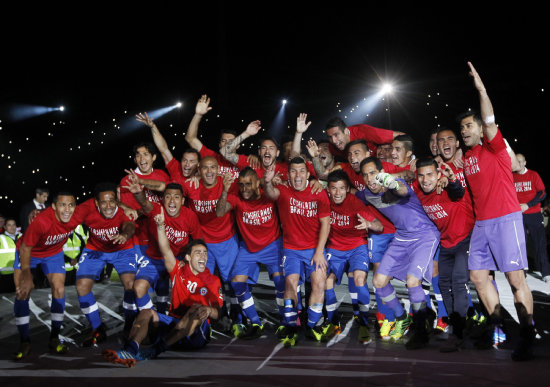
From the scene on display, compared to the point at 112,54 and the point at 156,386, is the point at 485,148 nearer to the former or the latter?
the point at 156,386

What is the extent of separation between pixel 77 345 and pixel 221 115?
34.0 ft

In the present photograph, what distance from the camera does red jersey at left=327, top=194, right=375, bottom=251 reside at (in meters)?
6.04

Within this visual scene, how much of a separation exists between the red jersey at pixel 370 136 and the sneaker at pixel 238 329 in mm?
2655

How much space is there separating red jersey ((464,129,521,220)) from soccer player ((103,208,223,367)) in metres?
2.79

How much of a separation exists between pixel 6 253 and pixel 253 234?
6.16 metres

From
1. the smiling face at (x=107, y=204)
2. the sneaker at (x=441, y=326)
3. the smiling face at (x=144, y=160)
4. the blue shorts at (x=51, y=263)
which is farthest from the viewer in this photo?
the smiling face at (x=144, y=160)

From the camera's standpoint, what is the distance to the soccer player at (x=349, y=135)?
6.55 metres

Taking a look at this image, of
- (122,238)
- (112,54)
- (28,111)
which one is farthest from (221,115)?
(122,238)

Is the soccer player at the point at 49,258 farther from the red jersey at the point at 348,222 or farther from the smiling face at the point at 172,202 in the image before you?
the red jersey at the point at 348,222

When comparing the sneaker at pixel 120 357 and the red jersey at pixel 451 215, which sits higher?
the red jersey at pixel 451 215

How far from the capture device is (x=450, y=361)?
4.38 m

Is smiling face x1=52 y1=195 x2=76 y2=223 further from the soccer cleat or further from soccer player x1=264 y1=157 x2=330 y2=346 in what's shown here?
the soccer cleat

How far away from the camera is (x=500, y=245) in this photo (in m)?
4.76

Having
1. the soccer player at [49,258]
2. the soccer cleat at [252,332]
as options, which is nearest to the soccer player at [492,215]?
the soccer cleat at [252,332]
